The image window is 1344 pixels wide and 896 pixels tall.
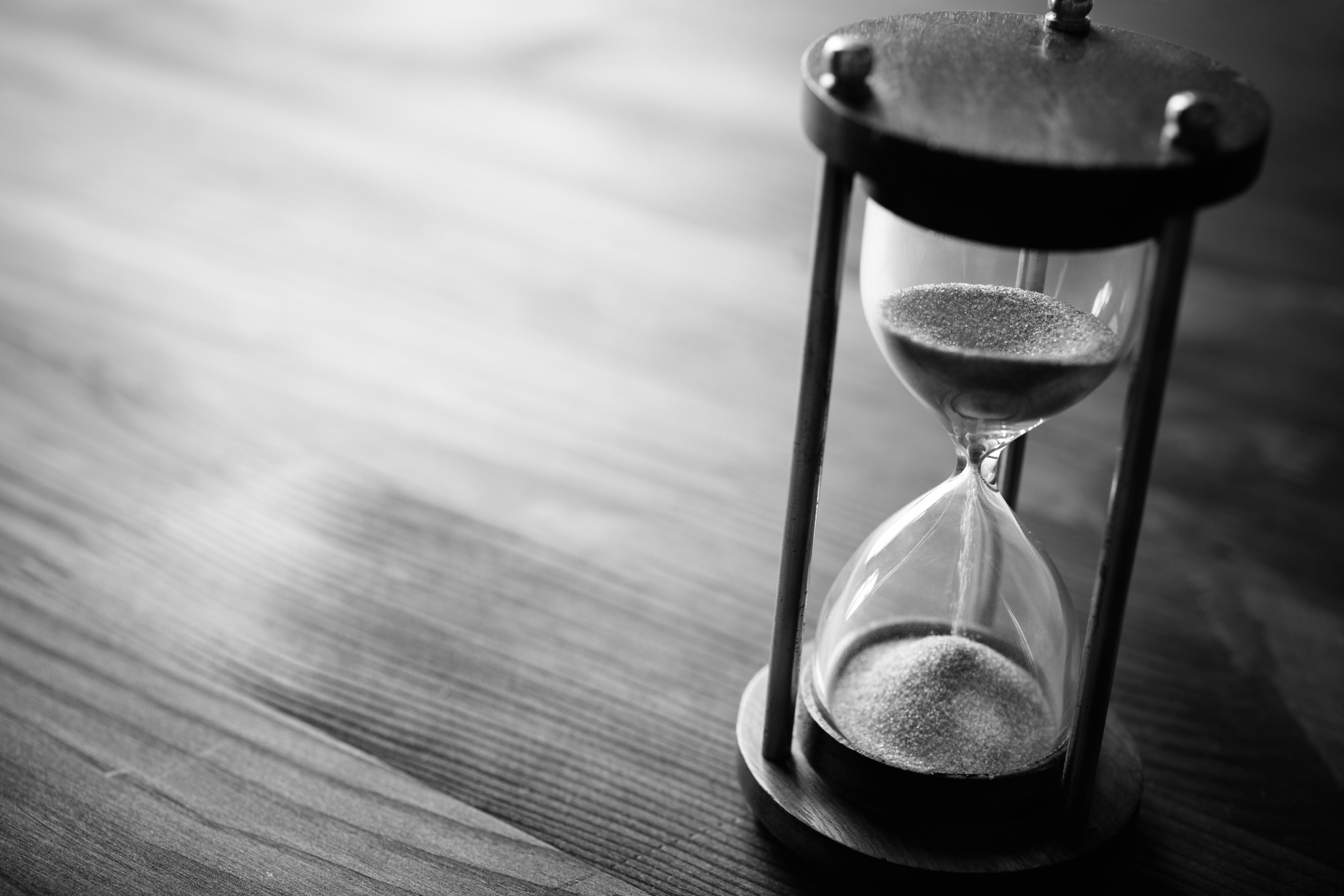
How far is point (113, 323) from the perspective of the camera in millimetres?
1669

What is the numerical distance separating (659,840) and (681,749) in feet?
0.35

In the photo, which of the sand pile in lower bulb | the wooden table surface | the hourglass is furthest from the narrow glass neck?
the wooden table surface

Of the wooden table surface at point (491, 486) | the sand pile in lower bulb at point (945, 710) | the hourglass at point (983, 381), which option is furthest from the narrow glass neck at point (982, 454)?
the wooden table surface at point (491, 486)

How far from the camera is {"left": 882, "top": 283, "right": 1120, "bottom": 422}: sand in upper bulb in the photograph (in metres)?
0.83

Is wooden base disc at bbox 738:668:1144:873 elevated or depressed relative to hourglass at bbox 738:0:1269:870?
depressed

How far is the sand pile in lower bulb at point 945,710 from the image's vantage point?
38.3 inches

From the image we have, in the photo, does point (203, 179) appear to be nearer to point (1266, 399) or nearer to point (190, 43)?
point (190, 43)

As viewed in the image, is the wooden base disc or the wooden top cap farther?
the wooden base disc

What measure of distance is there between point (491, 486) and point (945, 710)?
59cm

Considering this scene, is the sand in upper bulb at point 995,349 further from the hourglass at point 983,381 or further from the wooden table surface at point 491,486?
the wooden table surface at point 491,486

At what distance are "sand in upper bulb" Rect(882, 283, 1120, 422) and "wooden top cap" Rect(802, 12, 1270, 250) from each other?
0.08m

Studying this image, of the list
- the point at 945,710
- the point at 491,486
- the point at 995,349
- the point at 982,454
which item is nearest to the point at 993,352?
the point at 995,349

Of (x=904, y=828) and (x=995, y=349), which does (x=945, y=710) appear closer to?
(x=904, y=828)

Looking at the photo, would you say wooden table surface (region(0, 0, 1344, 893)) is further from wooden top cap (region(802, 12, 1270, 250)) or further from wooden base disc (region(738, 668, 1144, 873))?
wooden top cap (region(802, 12, 1270, 250))
